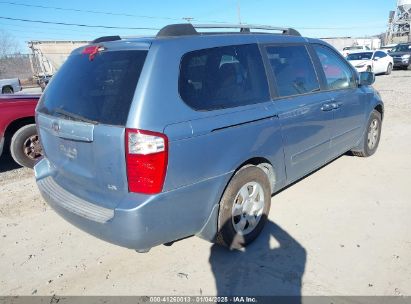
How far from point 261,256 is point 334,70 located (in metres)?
2.60

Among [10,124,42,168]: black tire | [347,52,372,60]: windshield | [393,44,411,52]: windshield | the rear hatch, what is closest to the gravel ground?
the rear hatch

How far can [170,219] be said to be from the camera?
2529 millimetres

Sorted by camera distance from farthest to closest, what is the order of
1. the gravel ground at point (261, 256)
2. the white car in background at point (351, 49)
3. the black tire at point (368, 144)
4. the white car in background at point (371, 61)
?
the white car in background at point (351, 49) < the white car in background at point (371, 61) < the black tire at point (368, 144) < the gravel ground at point (261, 256)

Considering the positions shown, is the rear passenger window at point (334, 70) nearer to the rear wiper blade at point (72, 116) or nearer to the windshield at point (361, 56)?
the rear wiper blade at point (72, 116)

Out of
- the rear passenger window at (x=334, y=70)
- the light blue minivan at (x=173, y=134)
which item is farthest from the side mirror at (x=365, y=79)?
the light blue minivan at (x=173, y=134)

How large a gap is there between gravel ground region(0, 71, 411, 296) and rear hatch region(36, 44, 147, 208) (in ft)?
Answer: 2.45

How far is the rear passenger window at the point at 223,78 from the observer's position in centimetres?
261

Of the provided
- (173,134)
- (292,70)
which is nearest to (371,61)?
(292,70)

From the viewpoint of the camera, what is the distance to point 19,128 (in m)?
5.51

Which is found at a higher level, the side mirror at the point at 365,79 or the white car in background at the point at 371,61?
the side mirror at the point at 365,79

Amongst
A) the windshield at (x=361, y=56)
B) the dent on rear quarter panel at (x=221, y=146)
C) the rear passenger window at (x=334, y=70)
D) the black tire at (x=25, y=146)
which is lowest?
the windshield at (x=361, y=56)

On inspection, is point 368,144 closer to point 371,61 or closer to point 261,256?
point 261,256

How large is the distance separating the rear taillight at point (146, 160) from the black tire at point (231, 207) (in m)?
0.72

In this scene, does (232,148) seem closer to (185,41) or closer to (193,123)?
(193,123)
